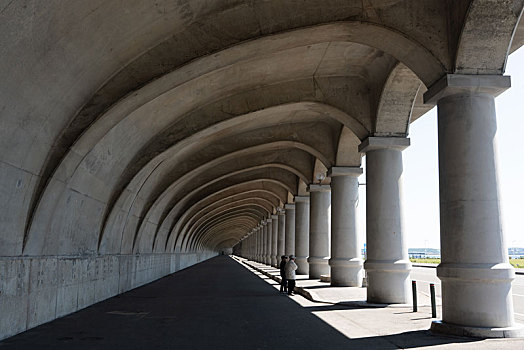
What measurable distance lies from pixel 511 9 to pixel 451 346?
6.03 m

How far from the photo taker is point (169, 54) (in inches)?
424

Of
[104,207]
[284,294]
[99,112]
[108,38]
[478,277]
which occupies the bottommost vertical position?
[284,294]

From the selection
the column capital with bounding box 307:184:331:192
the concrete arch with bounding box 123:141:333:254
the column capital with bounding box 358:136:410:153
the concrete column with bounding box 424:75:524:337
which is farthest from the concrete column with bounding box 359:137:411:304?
the column capital with bounding box 307:184:331:192

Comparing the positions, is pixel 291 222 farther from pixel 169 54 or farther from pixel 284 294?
pixel 169 54

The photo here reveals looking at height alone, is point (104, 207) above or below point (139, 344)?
above

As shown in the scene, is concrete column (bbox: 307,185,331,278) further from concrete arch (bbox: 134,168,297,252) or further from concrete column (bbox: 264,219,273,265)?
concrete column (bbox: 264,219,273,265)

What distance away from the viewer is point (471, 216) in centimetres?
901

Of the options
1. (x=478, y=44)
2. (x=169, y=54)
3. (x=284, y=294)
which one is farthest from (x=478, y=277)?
(x=284, y=294)

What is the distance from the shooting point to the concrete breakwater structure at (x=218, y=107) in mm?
8609

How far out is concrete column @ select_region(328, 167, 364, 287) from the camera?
18859 mm

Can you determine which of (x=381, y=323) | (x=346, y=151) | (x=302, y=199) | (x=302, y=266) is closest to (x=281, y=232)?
(x=302, y=199)

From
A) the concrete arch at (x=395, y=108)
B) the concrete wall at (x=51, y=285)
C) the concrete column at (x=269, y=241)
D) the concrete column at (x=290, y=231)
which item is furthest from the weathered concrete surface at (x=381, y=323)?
the concrete column at (x=269, y=241)

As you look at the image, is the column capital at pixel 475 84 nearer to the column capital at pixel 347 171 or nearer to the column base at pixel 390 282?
the column base at pixel 390 282

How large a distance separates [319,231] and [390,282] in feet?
36.4
